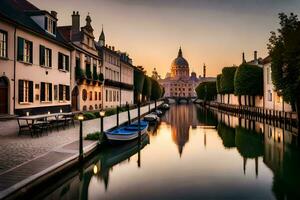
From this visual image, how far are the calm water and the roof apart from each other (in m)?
14.4

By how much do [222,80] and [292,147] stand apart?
54.5 m

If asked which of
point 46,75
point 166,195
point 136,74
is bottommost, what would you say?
point 166,195

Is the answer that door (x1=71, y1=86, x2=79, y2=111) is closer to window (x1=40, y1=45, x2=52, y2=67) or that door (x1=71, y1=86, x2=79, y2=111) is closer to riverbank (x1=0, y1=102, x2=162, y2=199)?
window (x1=40, y1=45, x2=52, y2=67)

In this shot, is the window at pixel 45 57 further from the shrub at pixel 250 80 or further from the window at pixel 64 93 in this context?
the shrub at pixel 250 80

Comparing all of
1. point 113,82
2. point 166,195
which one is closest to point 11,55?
point 166,195

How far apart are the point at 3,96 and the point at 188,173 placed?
57.2 ft

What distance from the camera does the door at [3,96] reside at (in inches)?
971

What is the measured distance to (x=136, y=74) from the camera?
8444 centimetres

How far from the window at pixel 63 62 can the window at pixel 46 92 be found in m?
3.66

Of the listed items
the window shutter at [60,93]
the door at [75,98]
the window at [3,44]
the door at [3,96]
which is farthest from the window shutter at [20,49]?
the door at [75,98]

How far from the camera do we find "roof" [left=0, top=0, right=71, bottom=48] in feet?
84.3

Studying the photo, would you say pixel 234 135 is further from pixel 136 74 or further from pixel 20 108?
pixel 136 74

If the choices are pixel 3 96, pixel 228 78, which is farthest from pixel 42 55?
pixel 228 78

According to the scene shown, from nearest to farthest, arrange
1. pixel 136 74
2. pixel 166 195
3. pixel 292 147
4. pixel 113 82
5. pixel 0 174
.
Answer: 1. pixel 0 174
2. pixel 166 195
3. pixel 292 147
4. pixel 113 82
5. pixel 136 74
